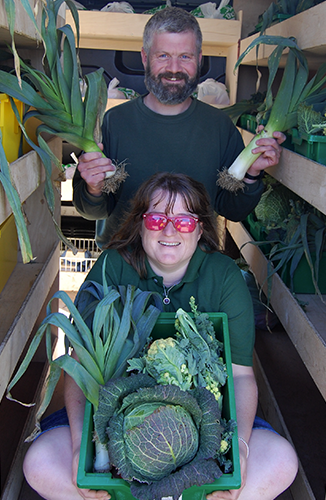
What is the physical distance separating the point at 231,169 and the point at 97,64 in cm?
254

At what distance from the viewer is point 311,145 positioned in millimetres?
1852

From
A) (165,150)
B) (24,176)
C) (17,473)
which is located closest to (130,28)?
(165,150)

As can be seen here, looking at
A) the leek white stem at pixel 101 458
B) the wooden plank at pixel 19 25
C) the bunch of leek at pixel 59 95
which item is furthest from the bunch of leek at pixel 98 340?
the wooden plank at pixel 19 25

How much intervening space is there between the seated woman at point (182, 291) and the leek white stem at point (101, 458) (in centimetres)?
15

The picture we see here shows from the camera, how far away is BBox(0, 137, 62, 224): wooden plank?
135cm

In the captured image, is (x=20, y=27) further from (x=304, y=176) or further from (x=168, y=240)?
(x=304, y=176)

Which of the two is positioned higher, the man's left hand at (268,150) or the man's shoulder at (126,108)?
the man's shoulder at (126,108)

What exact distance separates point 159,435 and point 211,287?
689mm

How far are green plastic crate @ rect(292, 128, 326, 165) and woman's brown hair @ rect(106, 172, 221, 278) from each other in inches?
16.7

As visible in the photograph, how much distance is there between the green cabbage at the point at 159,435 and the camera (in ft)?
3.68

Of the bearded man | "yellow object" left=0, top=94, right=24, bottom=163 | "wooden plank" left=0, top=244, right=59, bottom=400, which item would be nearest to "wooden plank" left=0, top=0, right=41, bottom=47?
"yellow object" left=0, top=94, right=24, bottom=163

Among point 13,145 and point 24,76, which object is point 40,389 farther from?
point 24,76

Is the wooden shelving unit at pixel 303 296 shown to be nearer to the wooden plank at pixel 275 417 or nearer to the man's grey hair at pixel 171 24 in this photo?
the wooden plank at pixel 275 417

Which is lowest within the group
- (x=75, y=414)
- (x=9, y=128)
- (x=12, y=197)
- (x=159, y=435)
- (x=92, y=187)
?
(x=75, y=414)
